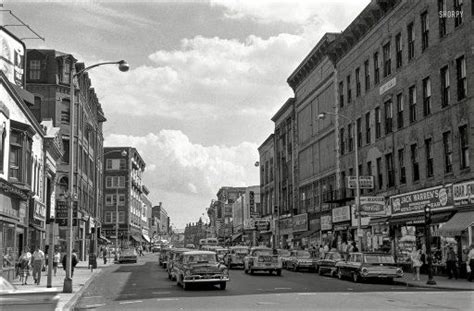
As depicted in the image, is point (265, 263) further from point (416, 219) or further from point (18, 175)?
point (18, 175)

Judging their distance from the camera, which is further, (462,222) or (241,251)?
(241,251)

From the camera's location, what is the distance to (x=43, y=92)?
196 ft

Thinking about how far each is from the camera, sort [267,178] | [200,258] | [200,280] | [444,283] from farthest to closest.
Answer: [267,178] → [444,283] → [200,258] → [200,280]

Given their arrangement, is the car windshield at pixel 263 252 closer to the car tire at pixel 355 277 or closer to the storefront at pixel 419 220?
the car tire at pixel 355 277

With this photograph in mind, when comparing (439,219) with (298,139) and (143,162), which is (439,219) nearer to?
(298,139)

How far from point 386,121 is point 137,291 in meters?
23.6

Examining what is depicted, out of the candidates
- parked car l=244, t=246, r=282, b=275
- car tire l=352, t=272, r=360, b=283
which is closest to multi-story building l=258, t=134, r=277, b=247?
parked car l=244, t=246, r=282, b=275

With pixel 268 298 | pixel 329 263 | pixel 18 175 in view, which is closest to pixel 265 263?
pixel 329 263

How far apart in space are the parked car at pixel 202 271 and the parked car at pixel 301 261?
1500 centimetres

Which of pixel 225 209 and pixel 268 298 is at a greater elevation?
pixel 225 209

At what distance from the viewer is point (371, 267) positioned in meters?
29.6

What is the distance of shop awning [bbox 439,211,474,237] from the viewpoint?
29.4 m

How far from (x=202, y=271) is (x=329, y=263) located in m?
12.7

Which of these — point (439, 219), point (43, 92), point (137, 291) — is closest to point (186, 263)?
point (137, 291)
